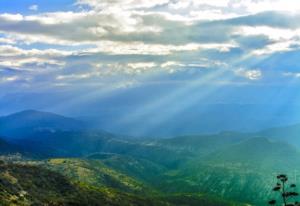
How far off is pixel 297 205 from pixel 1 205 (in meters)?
150

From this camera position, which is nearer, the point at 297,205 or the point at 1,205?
the point at 297,205

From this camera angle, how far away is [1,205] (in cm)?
19112

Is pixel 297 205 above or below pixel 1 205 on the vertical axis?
above

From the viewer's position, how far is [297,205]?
253ft
